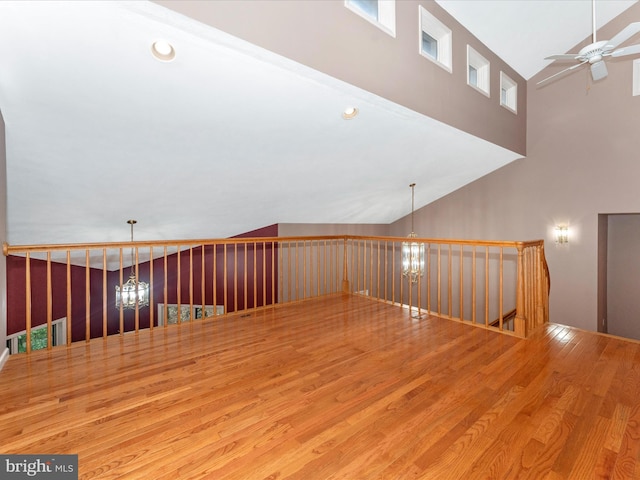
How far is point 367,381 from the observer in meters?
2.32

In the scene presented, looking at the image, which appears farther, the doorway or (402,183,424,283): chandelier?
the doorway

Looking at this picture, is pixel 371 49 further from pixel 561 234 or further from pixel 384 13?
pixel 561 234

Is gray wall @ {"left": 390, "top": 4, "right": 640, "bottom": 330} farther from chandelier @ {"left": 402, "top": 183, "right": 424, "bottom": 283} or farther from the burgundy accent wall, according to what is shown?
the burgundy accent wall

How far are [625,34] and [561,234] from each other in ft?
12.3

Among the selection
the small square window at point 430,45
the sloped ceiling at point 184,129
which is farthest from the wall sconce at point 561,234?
the small square window at point 430,45

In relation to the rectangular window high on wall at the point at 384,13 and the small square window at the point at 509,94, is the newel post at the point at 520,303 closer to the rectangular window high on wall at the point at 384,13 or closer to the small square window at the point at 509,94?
the rectangular window high on wall at the point at 384,13

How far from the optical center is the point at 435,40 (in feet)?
13.7

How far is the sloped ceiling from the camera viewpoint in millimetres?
2074

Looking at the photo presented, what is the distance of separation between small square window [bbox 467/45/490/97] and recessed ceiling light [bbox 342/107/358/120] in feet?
7.81

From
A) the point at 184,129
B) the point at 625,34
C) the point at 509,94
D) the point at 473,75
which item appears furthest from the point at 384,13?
the point at 509,94

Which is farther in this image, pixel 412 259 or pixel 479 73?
pixel 479 73

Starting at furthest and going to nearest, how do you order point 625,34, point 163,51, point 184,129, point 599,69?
1. point 599,69
2. point 184,129
3. point 625,34
4. point 163,51

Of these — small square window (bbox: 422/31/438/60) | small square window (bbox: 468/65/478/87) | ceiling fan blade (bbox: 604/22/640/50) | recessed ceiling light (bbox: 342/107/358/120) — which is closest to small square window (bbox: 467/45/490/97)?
small square window (bbox: 468/65/478/87)

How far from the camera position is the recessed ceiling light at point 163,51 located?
85.2 inches
